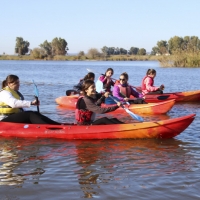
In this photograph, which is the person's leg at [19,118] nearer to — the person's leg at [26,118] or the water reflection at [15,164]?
the person's leg at [26,118]

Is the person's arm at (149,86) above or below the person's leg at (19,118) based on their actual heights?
above

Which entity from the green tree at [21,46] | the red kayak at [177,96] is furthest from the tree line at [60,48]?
the red kayak at [177,96]

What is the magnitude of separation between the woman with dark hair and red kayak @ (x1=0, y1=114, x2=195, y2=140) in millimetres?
113

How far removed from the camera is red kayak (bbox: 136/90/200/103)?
1234 cm

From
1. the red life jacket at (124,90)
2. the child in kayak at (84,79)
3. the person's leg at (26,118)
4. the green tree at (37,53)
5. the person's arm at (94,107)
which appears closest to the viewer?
the person's arm at (94,107)

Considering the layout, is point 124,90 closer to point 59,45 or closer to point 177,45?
point 177,45

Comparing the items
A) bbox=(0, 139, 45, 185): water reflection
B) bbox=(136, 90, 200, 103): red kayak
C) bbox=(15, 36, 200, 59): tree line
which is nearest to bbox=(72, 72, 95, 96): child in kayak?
bbox=(136, 90, 200, 103): red kayak

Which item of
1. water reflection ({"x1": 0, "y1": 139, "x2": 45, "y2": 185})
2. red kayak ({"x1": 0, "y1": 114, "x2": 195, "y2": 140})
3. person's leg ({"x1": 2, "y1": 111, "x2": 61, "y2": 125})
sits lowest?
water reflection ({"x1": 0, "y1": 139, "x2": 45, "y2": 185})

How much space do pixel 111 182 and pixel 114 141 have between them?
227 cm

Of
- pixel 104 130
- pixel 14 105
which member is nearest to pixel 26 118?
pixel 14 105

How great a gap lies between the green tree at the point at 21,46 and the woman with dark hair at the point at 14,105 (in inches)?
3750

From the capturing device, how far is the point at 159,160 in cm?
608

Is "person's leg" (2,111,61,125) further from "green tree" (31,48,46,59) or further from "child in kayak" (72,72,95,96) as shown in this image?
"green tree" (31,48,46,59)

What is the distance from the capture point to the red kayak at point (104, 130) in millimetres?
7199
